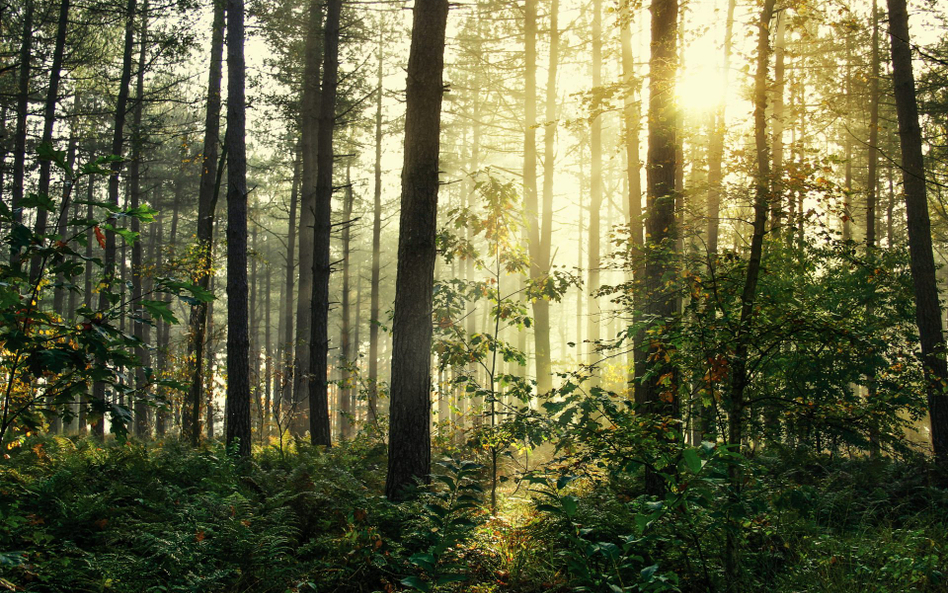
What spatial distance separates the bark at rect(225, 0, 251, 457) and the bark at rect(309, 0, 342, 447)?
126 cm

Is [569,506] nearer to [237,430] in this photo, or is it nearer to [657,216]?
[657,216]

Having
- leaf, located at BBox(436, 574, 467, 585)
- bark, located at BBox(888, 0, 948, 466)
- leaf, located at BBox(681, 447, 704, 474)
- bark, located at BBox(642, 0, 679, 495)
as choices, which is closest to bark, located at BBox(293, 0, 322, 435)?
bark, located at BBox(642, 0, 679, 495)

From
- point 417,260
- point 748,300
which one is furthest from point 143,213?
point 748,300

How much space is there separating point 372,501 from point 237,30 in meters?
8.39

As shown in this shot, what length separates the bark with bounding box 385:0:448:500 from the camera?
19.6 feet

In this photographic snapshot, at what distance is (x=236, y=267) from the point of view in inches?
365

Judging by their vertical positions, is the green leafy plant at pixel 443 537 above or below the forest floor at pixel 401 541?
above

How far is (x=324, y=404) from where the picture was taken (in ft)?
35.6

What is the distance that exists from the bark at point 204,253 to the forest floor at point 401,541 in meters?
2.57

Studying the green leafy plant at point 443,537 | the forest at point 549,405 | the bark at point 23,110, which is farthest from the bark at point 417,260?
the bark at point 23,110

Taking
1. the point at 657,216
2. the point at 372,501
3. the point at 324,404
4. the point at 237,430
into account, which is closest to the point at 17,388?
the point at 237,430

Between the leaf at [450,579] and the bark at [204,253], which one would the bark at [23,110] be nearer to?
the bark at [204,253]

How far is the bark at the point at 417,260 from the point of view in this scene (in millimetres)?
5977

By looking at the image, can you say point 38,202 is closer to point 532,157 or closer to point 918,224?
point 918,224
